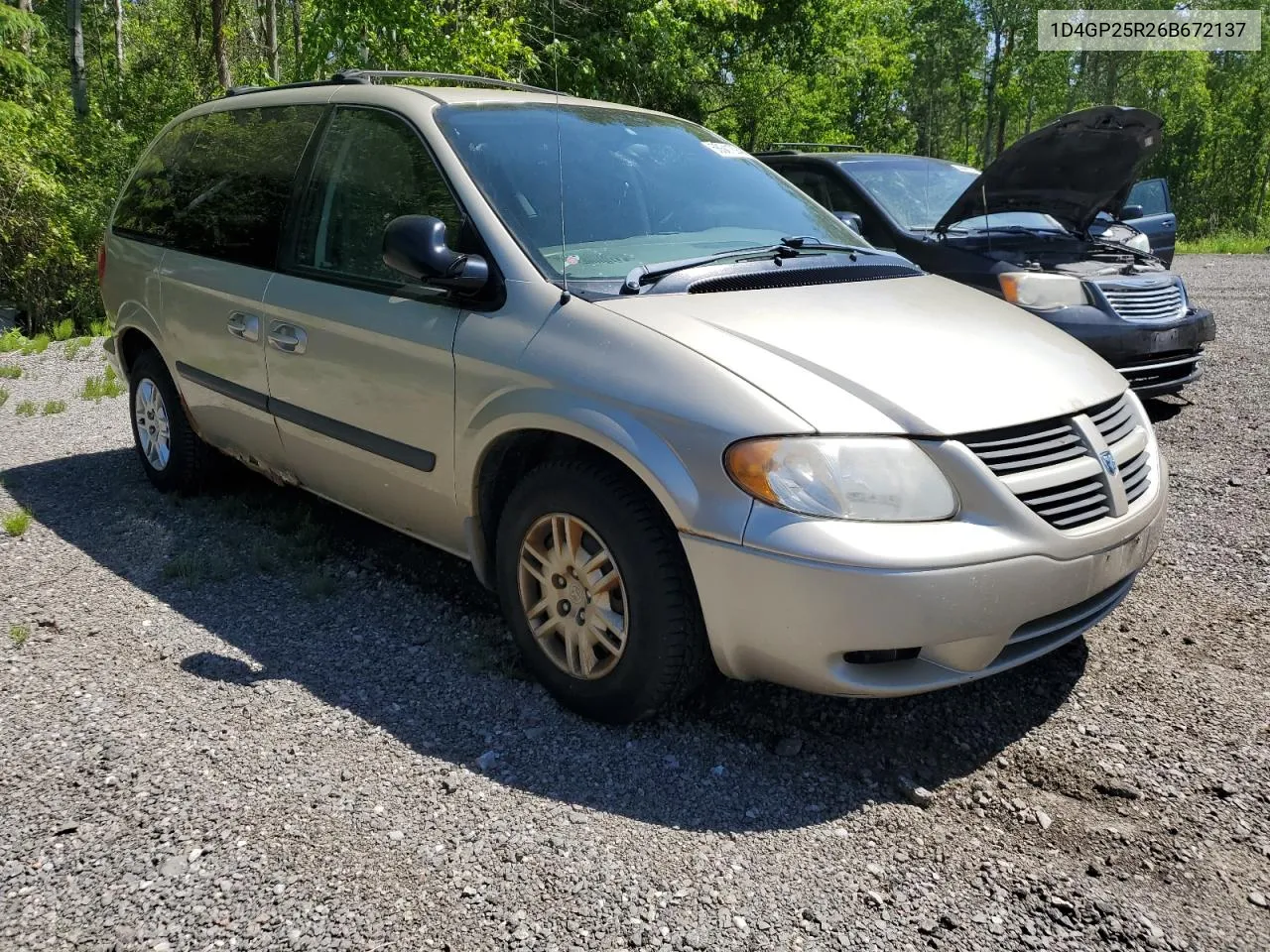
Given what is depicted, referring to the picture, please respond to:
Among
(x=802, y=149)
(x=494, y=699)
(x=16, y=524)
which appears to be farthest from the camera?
(x=802, y=149)

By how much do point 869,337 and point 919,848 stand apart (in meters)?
1.34

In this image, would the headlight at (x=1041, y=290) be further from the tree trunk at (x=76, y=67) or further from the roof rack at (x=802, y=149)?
the tree trunk at (x=76, y=67)

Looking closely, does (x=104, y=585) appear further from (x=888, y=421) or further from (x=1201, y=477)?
(x=1201, y=477)

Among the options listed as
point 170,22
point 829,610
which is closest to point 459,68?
point 829,610

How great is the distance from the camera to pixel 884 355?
2.87m

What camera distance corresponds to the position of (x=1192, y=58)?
4722 centimetres

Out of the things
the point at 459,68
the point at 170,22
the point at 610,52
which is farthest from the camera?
the point at 170,22

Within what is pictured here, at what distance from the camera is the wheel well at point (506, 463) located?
3053mm

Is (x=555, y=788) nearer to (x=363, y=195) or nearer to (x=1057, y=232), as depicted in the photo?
(x=363, y=195)

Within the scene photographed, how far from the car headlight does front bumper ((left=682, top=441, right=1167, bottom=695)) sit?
1.4 inches

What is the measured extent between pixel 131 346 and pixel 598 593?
3.55 meters

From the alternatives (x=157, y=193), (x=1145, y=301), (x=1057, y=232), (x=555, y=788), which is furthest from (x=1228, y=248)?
(x=555, y=788)

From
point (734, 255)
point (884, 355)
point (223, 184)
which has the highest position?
point (223, 184)

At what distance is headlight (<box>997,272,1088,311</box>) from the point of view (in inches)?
238
